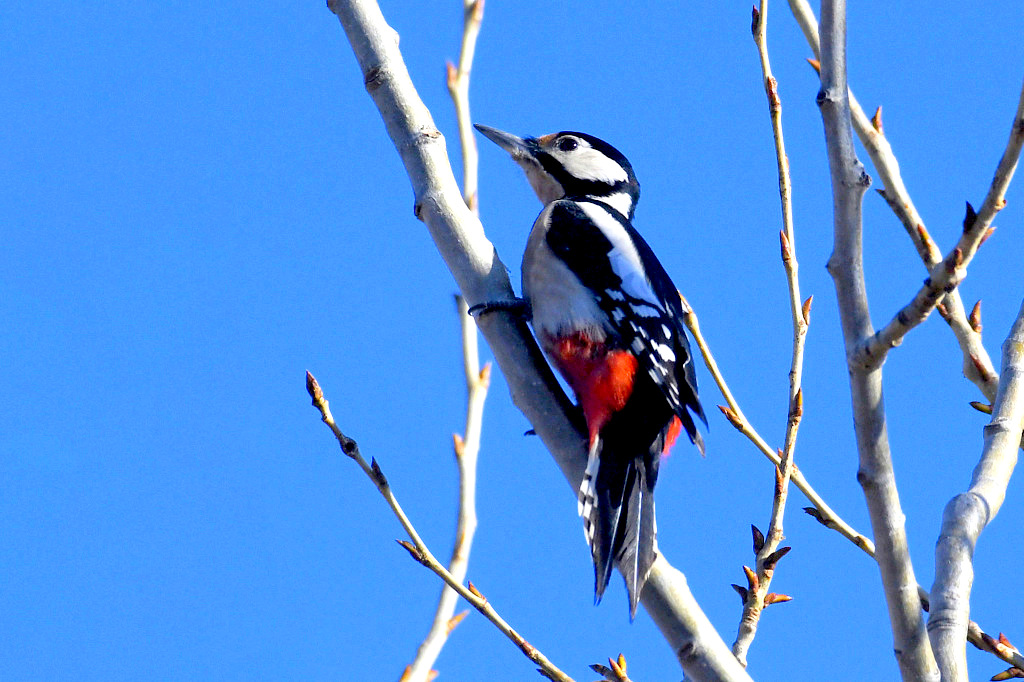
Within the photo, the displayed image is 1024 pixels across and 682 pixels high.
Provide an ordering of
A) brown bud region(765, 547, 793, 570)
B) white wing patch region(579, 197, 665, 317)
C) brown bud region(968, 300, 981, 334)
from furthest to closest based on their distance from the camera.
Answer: white wing patch region(579, 197, 665, 317), brown bud region(968, 300, 981, 334), brown bud region(765, 547, 793, 570)

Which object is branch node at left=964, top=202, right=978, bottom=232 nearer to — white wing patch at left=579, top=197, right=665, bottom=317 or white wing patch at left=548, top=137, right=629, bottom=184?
white wing patch at left=579, top=197, right=665, bottom=317

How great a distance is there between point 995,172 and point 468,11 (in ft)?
6.45

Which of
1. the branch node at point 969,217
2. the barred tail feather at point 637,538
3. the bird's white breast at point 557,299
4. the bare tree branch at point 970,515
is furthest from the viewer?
the bird's white breast at point 557,299

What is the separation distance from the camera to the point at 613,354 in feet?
11.3

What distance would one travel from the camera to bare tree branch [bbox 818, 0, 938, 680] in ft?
7.45

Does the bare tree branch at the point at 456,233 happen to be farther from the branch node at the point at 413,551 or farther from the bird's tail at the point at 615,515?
the branch node at the point at 413,551

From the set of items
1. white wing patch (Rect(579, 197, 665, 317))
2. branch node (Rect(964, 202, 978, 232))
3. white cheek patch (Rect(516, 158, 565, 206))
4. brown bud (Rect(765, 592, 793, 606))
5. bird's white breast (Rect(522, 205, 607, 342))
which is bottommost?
brown bud (Rect(765, 592, 793, 606))

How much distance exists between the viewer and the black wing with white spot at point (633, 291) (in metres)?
3.35

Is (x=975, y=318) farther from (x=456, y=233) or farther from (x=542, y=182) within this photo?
(x=542, y=182)

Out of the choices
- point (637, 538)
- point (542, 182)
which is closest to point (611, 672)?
point (637, 538)

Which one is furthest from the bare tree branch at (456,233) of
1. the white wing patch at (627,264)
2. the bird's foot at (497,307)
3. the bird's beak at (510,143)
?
the bird's beak at (510,143)

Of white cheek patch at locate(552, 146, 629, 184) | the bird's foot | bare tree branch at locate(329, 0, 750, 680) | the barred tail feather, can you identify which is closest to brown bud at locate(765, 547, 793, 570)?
the barred tail feather

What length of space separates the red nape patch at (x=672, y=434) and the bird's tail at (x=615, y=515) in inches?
13.5

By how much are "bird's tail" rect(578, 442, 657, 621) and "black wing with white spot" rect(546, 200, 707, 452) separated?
0.30m
